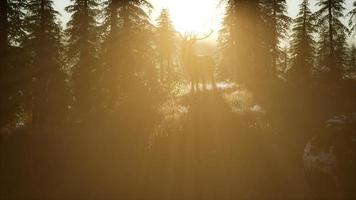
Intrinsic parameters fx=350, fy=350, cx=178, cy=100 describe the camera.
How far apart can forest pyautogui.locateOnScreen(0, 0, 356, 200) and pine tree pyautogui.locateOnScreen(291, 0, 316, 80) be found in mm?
3040

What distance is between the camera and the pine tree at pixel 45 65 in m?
25.2

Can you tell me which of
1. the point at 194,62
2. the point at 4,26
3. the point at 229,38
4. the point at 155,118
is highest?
the point at 229,38

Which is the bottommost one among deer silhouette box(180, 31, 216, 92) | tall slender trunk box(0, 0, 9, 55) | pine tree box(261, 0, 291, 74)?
deer silhouette box(180, 31, 216, 92)

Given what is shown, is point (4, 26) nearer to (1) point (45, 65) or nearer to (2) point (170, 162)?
(1) point (45, 65)

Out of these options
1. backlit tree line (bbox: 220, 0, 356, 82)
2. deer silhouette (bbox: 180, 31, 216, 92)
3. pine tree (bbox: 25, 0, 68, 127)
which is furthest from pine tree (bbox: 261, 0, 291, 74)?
pine tree (bbox: 25, 0, 68, 127)

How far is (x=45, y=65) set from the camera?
84.1 feet

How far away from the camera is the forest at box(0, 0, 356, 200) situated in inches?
523

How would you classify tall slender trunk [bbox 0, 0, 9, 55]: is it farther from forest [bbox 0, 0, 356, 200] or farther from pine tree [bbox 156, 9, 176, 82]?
pine tree [bbox 156, 9, 176, 82]

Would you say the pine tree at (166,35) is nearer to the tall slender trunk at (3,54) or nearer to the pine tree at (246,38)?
the pine tree at (246,38)

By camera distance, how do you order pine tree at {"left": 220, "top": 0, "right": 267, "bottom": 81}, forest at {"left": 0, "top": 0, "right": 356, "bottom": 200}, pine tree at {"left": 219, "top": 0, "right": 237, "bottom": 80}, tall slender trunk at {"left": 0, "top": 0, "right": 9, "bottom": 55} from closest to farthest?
forest at {"left": 0, "top": 0, "right": 356, "bottom": 200} → tall slender trunk at {"left": 0, "top": 0, "right": 9, "bottom": 55} → pine tree at {"left": 220, "top": 0, "right": 267, "bottom": 81} → pine tree at {"left": 219, "top": 0, "right": 237, "bottom": 80}

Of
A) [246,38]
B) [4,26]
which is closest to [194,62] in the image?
[246,38]

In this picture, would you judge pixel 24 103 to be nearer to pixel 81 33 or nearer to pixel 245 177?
pixel 81 33

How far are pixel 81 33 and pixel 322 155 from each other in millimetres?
21886

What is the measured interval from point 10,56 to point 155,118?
10647 mm
